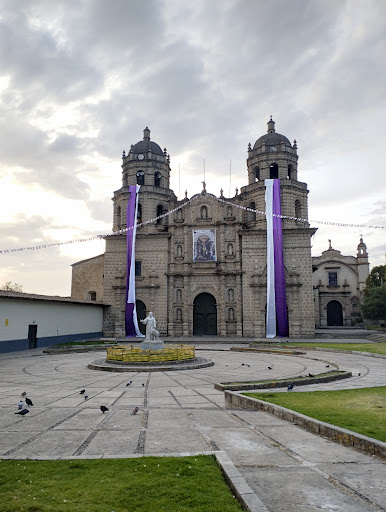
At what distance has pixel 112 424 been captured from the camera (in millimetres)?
8156

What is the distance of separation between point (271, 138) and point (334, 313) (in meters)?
24.1

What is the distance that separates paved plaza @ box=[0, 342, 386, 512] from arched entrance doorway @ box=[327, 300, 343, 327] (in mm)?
35899

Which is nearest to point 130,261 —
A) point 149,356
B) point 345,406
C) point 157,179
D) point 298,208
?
point 157,179

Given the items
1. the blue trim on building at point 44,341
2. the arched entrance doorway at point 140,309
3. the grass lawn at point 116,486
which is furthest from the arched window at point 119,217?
the grass lawn at point 116,486

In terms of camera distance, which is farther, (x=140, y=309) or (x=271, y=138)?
(x=271, y=138)

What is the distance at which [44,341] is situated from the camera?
93.8 ft

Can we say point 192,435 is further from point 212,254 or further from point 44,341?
point 212,254

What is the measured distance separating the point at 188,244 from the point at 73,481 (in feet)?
108

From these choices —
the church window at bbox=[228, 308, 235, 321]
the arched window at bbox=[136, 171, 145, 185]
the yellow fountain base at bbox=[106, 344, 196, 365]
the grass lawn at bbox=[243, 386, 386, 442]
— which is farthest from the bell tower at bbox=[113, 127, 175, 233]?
the grass lawn at bbox=[243, 386, 386, 442]

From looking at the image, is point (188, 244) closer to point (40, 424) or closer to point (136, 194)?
point (136, 194)

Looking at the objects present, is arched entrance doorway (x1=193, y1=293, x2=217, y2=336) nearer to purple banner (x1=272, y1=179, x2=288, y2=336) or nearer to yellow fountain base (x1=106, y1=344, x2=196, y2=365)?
purple banner (x1=272, y1=179, x2=288, y2=336)

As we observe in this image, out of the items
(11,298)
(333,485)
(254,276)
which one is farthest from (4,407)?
(254,276)

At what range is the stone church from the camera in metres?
35.2

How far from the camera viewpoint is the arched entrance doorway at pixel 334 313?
48781 millimetres
